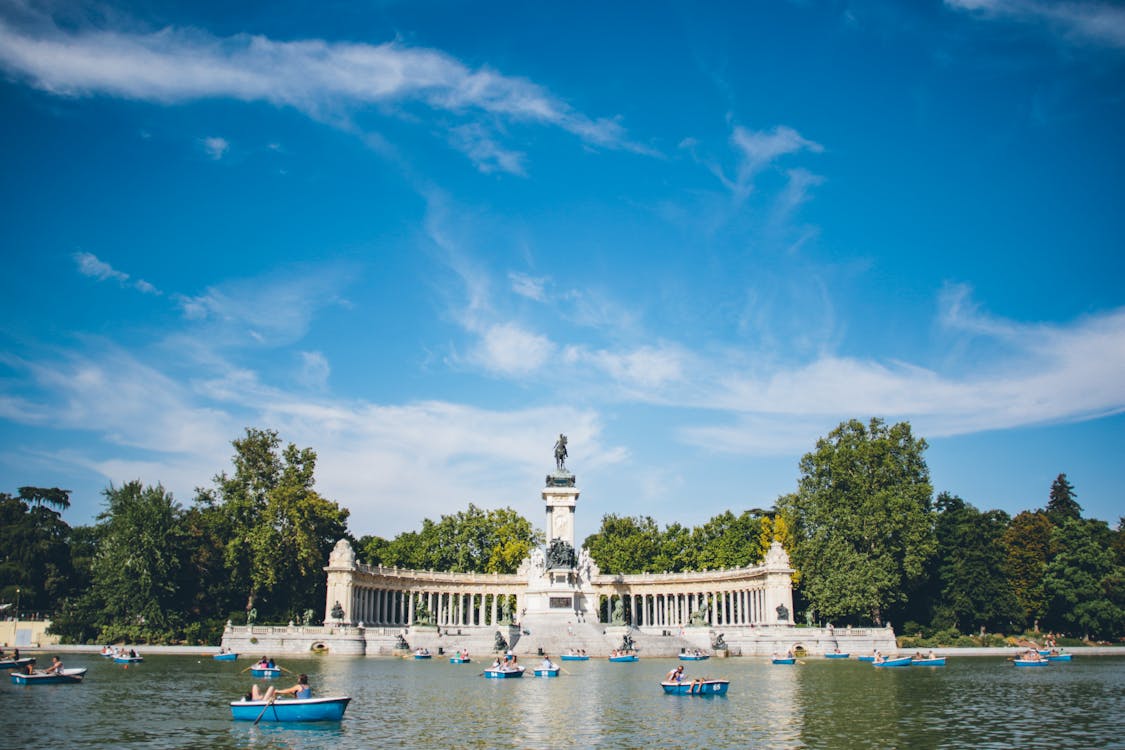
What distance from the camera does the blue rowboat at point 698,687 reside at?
107ft

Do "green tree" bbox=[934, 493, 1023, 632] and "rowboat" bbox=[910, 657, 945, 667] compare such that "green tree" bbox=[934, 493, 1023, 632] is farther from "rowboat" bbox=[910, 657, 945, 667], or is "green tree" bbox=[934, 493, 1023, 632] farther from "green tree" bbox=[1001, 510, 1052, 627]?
"rowboat" bbox=[910, 657, 945, 667]

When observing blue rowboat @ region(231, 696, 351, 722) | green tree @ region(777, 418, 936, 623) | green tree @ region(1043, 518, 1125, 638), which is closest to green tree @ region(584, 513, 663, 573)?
green tree @ region(777, 418, 936, 623)

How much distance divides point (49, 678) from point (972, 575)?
6627 cm

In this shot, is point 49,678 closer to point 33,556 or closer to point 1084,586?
point 33,556

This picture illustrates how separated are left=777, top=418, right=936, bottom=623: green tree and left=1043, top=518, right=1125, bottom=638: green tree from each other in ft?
37.3

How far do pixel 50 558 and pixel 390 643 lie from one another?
38925mm

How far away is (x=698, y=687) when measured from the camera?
3262 centimetres

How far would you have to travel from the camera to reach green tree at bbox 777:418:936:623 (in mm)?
66750

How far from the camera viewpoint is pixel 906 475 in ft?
234

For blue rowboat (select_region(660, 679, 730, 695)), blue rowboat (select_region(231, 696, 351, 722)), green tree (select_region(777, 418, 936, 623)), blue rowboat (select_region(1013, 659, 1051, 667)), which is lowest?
blue rowboat (select_region(1013, 659, 1051, 667))

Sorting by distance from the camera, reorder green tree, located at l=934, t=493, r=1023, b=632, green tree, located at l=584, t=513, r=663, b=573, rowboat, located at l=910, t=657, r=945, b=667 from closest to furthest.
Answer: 1. rowboat, located at l=910, t=657, r=945, b=667
2. green tree, located at l=934, t=493, r=1023, b=632
3. green tree, located at l=584, t=513, r=663, b=573

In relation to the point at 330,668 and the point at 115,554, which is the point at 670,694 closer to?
the point at 330,668

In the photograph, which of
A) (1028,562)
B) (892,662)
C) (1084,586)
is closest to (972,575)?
(1084,586)

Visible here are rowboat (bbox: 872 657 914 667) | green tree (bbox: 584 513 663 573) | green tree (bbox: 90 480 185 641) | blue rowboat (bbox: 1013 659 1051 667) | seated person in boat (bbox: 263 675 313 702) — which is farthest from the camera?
green tree (bbox: 584 513 663 573)
